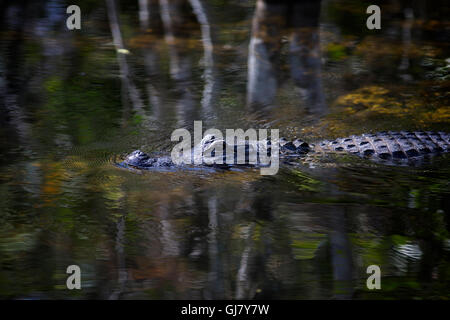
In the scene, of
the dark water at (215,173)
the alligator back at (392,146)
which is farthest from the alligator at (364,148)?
the dark water at (215,173)

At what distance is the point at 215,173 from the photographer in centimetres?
512

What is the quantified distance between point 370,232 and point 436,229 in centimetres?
48

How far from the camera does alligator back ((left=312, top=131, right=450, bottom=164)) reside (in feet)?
18.0

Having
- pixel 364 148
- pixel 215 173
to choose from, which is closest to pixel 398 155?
pixel 364 148

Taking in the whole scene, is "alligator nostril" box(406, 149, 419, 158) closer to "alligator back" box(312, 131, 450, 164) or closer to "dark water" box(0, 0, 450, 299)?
"alligator back" box(312, 131, 450, 164)

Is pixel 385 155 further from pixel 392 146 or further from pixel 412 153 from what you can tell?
pixel 412 153

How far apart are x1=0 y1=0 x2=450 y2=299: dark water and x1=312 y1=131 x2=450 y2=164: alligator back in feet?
0.65

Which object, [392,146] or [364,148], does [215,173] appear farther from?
[392,146]

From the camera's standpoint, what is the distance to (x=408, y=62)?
8656mm

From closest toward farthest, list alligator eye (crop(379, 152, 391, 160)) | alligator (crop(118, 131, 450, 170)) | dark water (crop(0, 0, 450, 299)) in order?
dark water (crop(0, 0, 450, 299)) → alligator (crop(118, 131, 450, 170)) → alligator eye (crop(379, 152, 391, 160))

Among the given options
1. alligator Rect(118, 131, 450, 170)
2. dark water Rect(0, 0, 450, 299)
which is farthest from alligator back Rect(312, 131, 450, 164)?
dark water Rect(0, 0, 450, 299)

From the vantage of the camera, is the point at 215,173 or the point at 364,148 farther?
the point at 364,148

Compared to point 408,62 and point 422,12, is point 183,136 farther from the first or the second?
point 422,12

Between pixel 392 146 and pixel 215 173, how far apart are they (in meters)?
1.75
